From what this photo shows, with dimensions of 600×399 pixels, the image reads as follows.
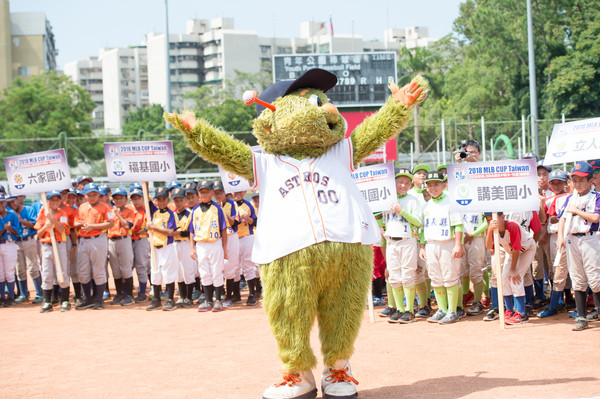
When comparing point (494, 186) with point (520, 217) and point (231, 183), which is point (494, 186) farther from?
point (231, 183)

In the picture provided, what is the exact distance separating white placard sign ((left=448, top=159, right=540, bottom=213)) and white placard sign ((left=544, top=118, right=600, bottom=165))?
1586mm

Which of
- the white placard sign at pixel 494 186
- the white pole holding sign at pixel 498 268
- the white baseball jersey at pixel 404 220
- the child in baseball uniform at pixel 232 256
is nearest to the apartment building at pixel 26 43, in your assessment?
the child in baseball uniform at pixel 232 256

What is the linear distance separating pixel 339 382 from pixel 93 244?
23.5 feet

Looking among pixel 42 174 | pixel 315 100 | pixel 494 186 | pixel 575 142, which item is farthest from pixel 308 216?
pixel 42 174

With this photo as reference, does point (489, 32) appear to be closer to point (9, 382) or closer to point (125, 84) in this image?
point (9, 382)

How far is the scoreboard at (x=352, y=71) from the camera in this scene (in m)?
22.4

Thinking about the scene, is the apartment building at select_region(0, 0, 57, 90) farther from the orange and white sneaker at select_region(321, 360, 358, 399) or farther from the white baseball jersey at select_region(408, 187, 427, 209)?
the orange and white sneaker at select_region(321, 360, 358, 399)

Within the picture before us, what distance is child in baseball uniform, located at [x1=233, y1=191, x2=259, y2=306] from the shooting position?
1152 centimetres

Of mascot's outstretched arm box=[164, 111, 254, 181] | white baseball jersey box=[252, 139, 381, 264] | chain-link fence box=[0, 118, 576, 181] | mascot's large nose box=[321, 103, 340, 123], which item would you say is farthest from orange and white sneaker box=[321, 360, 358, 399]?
chain-link fence box=[0, 118, 576, 181]

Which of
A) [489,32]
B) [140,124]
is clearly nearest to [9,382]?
[489,32]

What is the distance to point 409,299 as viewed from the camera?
8.98 m

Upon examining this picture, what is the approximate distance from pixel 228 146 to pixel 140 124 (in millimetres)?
62862

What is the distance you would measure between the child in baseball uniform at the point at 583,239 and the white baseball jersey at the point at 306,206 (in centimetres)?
355

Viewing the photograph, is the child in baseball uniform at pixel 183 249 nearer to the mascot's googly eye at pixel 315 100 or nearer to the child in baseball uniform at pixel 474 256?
the child in baseball uniform at pixel 474 256
